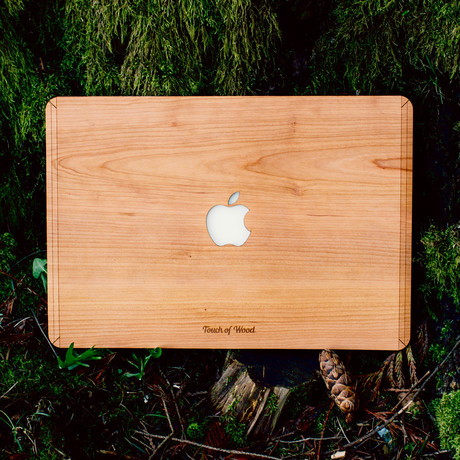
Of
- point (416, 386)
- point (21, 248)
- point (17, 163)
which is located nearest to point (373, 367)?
point (416, 386)

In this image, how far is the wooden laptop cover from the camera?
1.38 metres

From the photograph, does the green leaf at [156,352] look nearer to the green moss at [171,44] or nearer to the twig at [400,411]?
the twig at [400,411]

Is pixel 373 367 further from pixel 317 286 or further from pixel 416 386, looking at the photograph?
pixel 317 286

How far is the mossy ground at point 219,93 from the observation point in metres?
1.36

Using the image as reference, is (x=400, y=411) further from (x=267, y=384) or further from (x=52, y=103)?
(x=52, y=103)

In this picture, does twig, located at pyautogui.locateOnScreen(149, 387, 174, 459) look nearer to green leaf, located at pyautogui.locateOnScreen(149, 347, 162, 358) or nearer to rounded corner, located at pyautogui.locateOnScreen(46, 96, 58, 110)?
green leaf, located at pyautogui.locateOnScreen(149, 347, 162, 358)

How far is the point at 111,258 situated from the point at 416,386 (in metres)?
1.27

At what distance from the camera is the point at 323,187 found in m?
1.39

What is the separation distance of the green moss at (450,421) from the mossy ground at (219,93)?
0.05 ft

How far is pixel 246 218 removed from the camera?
1390mm

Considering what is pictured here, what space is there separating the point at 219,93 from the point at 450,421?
4.94 ft

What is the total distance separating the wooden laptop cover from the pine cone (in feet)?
0.20

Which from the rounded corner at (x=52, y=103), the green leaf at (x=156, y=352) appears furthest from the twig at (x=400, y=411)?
the rounded corner at (x=52, y=103)

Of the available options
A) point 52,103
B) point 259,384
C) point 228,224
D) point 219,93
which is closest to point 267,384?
point 259,384
